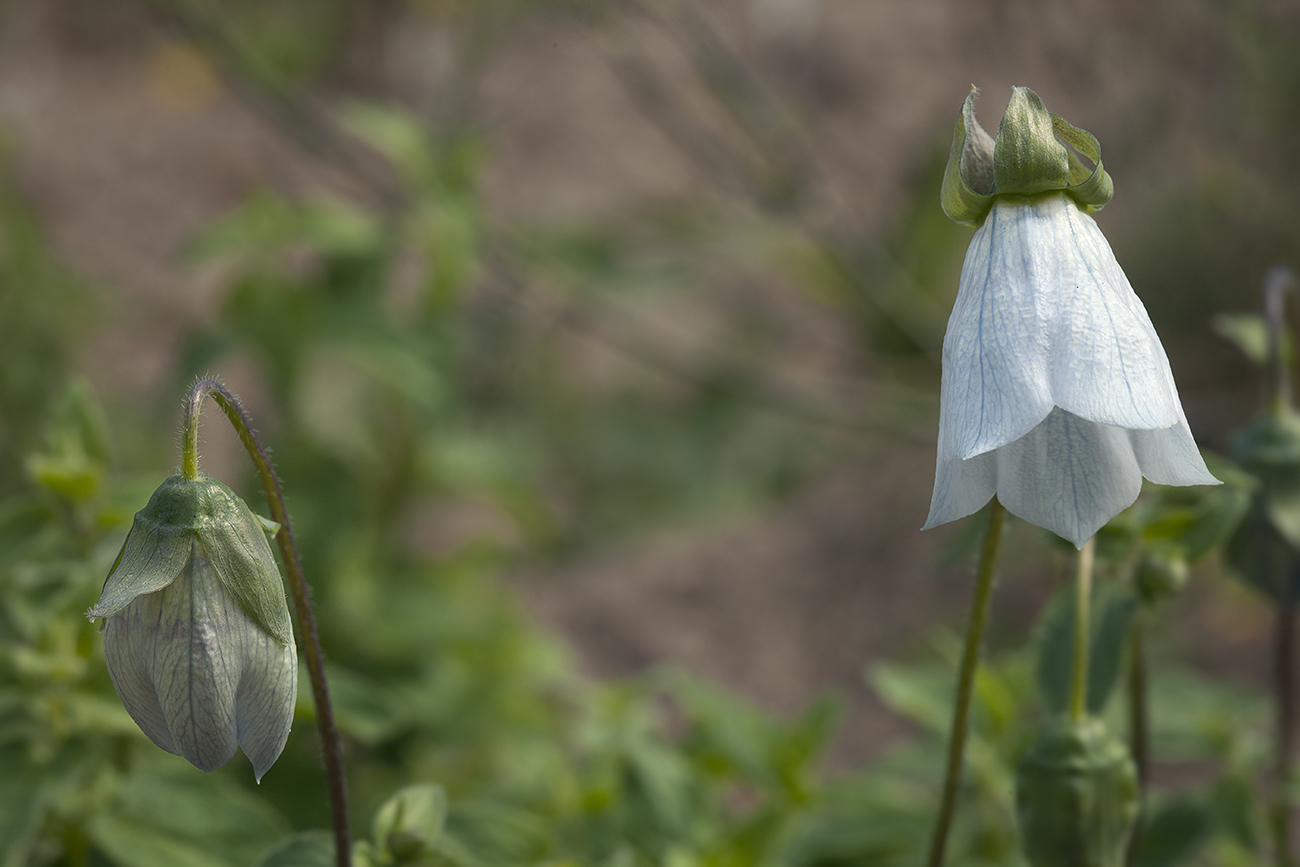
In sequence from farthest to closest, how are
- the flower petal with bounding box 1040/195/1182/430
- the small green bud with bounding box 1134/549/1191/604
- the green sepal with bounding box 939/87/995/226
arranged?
the small green bud with bounding box 1134/549/1191/604 < the green sepal with bounding box 939/87/995/226 < the flower petal with bounding box 1040/195/1182/430

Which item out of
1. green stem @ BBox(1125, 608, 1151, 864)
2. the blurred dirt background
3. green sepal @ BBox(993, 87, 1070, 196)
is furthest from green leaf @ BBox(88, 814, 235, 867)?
the blurred dirt background

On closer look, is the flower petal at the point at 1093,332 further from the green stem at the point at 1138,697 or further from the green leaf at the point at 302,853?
the green leaf at the point at 302,853

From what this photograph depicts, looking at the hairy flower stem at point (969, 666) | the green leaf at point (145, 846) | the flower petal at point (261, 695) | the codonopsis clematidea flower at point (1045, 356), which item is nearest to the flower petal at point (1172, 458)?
the codonopsis clematidea flower at point (1045, 356)

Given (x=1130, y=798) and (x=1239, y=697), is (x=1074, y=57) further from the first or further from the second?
(x=1130, y=798)

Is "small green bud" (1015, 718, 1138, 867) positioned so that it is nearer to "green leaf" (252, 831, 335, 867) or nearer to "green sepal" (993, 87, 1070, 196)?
"green sepal" (993, 87, 1070, 196)

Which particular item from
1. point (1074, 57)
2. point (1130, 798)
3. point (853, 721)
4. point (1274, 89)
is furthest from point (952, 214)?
point (1074, 57)
